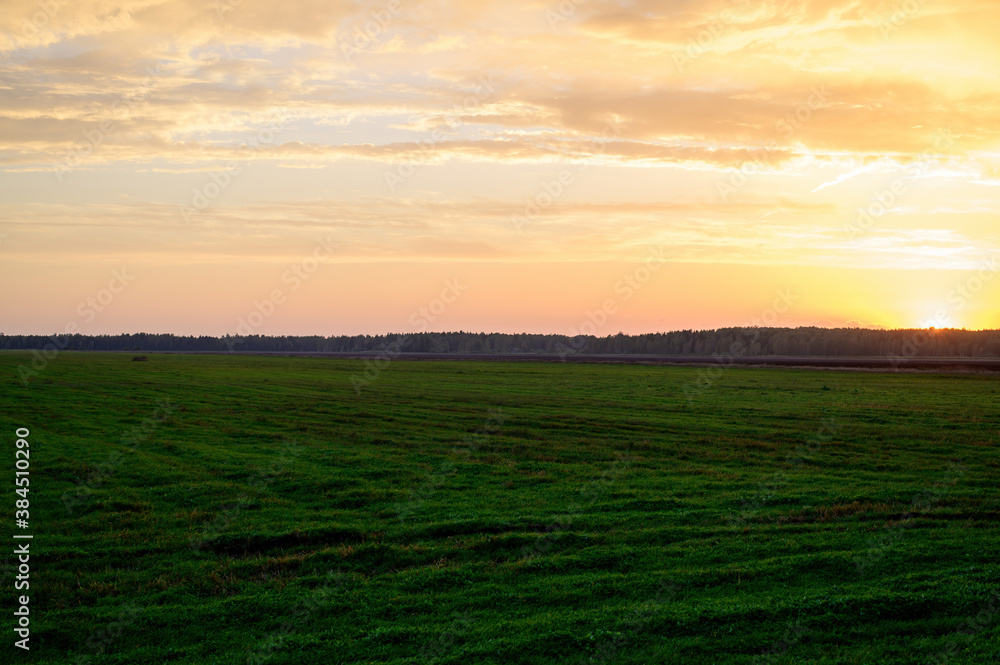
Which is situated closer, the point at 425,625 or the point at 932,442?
the point at 425,625

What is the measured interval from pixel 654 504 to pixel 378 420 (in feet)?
79.7

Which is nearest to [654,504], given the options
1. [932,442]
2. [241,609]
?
[241,609]

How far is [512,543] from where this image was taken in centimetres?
1761

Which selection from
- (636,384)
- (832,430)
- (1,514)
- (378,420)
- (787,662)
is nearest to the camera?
(787,662)

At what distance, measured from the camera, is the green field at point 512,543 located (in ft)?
40.7

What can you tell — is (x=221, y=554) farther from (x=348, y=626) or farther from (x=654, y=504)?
(x=654, y=504)

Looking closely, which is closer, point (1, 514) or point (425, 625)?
point (425, 625)

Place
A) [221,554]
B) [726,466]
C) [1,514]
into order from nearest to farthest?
1. [221,554]
2. [1,514]
3. [726,466]

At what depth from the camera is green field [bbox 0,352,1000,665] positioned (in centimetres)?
1240

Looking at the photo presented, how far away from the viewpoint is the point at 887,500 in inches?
848

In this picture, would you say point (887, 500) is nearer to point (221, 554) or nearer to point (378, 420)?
point (221, 554)

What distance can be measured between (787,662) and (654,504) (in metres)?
9.92

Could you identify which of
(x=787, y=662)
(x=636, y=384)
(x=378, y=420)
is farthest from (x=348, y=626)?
(x=636, y=384)

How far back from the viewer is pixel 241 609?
13.9 metres
